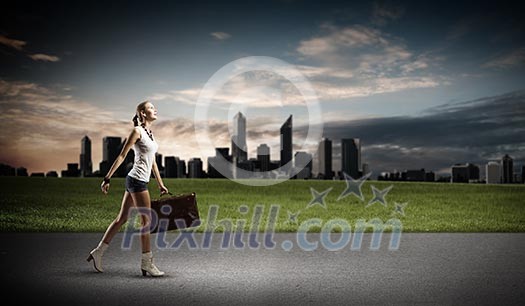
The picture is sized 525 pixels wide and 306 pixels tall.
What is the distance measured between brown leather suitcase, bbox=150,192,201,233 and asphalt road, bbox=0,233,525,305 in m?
0.68

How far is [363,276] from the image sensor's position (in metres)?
7.39

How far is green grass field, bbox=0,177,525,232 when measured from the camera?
16078 millimetres

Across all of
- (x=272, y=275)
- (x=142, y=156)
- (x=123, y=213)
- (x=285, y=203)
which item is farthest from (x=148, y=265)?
(x=285, y=203)

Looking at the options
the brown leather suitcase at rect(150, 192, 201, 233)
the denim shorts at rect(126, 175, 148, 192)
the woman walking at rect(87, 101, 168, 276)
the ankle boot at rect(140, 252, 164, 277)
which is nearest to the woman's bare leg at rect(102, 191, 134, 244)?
the woman walking at rect(87, 101, 168, 276)

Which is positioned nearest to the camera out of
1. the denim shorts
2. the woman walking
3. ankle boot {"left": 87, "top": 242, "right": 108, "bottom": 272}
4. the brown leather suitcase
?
the woman walking

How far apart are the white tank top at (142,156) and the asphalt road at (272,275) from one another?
138cm

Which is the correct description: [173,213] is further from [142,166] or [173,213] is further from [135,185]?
[142,166]

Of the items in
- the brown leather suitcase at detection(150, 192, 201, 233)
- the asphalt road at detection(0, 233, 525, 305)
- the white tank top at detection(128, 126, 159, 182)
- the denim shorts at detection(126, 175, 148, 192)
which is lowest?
the asphalt road at detection(0, 233, 525, 305)

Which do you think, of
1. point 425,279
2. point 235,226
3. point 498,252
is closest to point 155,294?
point 425,279

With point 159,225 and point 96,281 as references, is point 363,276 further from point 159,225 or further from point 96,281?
point 96,281

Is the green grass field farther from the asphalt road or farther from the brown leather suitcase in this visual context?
the brown leather suitcase

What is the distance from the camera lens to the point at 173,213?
7.58 metres

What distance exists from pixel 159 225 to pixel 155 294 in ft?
4.78

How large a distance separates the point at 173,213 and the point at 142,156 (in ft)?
3.55
